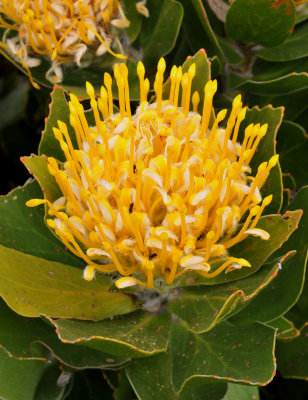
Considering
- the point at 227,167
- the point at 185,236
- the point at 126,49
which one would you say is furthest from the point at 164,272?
the point at 126,49

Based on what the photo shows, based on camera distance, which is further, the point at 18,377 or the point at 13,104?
the point at 13,104

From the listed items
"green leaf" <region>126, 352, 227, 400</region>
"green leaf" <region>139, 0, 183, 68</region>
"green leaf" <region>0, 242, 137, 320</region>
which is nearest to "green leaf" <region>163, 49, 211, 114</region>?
"green leaf" <region>139, 0, 183, 68</region>

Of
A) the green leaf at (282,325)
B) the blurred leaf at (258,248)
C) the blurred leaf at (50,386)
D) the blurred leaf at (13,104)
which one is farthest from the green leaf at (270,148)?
the blurred leaf at (13,104)

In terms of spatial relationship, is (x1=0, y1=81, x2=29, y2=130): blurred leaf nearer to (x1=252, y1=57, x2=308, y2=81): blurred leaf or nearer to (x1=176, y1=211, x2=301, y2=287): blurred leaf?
(x1=252, y1=57, x2=308, y2=81): blurred leaf

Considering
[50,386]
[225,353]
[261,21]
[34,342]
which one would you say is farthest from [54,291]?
[261,21]

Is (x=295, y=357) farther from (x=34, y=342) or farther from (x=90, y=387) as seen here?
(x=34, y=342)

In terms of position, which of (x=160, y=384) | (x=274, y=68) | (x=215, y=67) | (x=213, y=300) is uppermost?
(x=215, y=67)

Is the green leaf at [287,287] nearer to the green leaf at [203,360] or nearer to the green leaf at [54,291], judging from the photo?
the green leaf at [203,360]

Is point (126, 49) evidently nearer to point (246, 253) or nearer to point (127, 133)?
point (127, 133)
